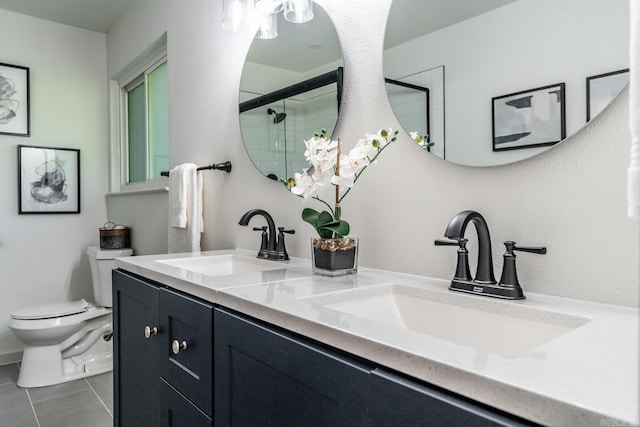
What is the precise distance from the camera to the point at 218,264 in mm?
1711

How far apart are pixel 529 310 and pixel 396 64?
0.74 m

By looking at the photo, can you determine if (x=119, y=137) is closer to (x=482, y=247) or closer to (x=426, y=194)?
(x=426, y=194)

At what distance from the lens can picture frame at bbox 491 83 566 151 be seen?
2.90 ft

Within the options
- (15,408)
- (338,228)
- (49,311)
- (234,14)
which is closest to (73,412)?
(15,408)

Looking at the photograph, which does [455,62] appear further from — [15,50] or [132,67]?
[15,50]

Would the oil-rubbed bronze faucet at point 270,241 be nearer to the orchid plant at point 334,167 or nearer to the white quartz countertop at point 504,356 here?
the orchid plant at point 334,167

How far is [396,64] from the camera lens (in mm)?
1215

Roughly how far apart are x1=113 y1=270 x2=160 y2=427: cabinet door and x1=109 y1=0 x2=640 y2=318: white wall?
54 centimetres

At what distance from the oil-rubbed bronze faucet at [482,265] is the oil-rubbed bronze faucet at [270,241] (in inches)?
26.8

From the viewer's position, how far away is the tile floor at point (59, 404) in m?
2.18

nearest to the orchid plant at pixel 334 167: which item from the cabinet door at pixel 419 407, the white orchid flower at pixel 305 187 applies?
the white orchid flower at pixel 305 187

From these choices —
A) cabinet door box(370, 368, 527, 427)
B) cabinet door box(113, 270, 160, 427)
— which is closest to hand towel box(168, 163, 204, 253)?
cabinet door box(113, 270, 160, 427)

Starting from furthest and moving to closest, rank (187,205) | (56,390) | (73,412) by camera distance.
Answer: (56,390)
(73,412)
(187,205)

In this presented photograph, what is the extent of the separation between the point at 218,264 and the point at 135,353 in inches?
17.1
